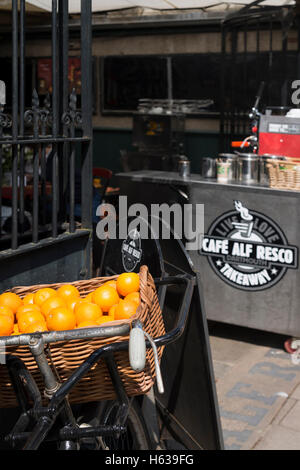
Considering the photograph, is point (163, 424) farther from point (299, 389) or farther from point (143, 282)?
point (143, 282)

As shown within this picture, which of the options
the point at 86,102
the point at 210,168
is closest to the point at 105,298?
the point at 86,102

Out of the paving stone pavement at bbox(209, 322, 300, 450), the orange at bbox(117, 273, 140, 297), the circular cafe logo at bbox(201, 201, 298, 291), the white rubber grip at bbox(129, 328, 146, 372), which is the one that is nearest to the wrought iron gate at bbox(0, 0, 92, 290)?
the orange at bbox(117, 273, 140, 297)

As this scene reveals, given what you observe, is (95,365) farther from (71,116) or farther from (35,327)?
(71,116)

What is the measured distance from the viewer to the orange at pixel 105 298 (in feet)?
7.25

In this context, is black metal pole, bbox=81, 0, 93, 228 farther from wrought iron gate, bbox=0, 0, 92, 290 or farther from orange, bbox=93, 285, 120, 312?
orange, bbox=93, 285, 120, 312

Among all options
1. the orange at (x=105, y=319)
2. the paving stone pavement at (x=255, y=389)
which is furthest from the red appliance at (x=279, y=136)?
the orange at (x=105, y=319)

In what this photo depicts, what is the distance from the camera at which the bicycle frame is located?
1.77 m

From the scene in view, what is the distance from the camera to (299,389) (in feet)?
14.8

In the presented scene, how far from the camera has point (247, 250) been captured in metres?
5.09

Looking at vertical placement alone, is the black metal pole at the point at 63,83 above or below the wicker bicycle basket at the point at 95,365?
above

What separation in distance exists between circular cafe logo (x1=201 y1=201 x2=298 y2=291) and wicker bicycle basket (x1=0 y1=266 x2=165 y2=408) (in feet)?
9.70

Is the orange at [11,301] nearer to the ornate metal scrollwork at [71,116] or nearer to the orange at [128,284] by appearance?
the orange at [128,284]

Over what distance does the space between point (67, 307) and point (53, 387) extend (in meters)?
0.40

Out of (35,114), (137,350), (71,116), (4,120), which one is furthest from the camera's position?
(71,116)
